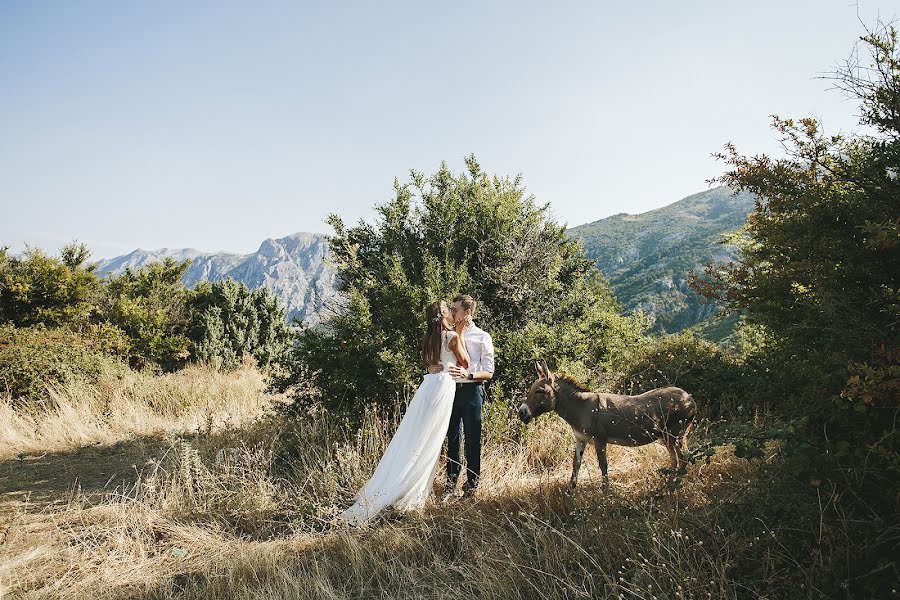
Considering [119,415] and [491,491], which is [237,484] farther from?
[119,415]

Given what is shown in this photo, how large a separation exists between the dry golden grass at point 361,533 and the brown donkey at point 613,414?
12.3 inches

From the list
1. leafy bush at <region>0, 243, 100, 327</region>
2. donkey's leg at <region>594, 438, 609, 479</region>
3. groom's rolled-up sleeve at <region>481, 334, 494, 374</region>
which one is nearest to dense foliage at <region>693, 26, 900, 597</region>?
donkey's leg at <region>594, 438, 609, 479</region>

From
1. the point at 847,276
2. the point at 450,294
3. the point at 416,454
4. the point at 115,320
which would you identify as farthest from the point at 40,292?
the point at 847,276

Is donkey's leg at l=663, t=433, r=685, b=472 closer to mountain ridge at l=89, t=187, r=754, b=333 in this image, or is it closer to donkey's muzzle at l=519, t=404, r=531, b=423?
donkey's muzzle at l=519, t=404, r=531, b=423

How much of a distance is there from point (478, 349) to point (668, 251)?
90761 millimetres

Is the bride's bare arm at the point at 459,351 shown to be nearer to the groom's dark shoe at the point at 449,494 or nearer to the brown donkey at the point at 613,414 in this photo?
the brown donkey at the point at 613,414

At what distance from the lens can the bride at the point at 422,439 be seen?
5.12m

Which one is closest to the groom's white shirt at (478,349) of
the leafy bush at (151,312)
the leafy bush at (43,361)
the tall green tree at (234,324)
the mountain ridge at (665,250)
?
the leafy bush at (43,361)

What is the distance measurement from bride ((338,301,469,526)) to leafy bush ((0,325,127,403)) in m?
8.73

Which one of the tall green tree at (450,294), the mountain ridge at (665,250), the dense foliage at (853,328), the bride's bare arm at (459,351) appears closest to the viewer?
the dense foliage at (853,328)

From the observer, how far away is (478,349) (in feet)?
18.3

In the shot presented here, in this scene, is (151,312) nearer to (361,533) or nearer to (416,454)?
(416,454)

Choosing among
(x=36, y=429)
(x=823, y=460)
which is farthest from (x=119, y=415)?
(x=823, y=460)

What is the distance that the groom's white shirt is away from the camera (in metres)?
5.53
